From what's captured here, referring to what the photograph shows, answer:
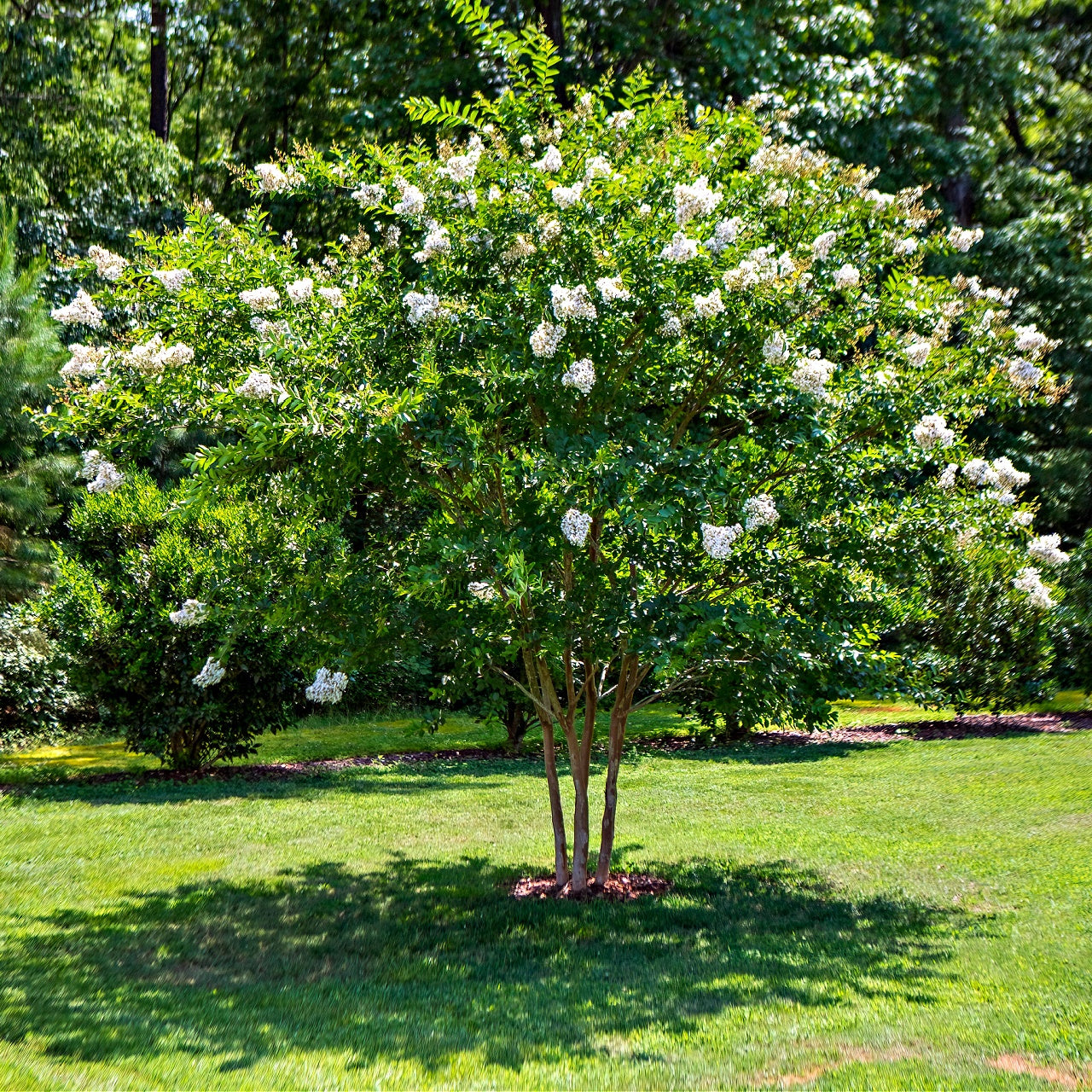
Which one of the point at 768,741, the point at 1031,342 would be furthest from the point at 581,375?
the point at 768,741

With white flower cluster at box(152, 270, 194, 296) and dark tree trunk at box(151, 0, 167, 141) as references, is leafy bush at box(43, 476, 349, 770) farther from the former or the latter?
dark tree trunk at box(151, 0, 167, 141)

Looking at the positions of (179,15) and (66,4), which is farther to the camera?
(179,15)

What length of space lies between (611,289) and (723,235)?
2.44 feet

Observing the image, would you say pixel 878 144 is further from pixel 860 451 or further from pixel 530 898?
pixel 530 898

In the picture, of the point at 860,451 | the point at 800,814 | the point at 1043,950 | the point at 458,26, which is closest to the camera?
the point at 1043,950

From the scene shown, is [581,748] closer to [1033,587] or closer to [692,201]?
[1033,587]

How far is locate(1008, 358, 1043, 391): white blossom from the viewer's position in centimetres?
645

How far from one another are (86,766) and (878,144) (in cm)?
1546

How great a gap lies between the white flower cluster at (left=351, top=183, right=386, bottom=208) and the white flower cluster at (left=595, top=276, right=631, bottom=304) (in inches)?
61.5

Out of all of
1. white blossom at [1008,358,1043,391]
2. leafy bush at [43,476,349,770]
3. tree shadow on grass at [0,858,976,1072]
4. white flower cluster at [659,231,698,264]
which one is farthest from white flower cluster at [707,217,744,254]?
leafy bush at [43,476,349,770]

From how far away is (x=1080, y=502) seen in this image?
19.9 meters

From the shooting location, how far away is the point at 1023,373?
6453 millimetres

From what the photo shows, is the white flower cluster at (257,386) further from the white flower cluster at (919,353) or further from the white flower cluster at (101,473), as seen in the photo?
the white flower cluster at (919,353)

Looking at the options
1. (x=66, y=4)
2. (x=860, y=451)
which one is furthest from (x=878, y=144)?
(x=66, y=4)
